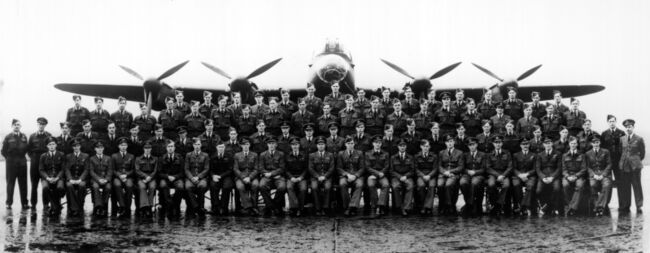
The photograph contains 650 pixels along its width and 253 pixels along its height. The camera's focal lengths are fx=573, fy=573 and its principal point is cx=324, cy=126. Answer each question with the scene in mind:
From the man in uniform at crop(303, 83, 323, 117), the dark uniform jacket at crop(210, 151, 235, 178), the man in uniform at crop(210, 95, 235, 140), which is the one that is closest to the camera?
the dark uniform jacket at crop(210, 151, 235, 178)

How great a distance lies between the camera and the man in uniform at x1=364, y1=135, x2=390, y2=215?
9008 millimetres

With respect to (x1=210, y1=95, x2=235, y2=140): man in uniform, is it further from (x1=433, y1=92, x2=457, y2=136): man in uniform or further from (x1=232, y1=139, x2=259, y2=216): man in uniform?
(x1=433, y1=92, x2=457, y2=136): man in uniform

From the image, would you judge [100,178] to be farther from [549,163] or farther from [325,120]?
[549,163]

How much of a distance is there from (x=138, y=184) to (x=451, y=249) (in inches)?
199

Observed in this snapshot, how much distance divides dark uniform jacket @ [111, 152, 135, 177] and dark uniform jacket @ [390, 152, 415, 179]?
13.6 ft

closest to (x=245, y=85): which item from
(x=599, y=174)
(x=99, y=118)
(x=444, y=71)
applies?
(x=99, y=118)

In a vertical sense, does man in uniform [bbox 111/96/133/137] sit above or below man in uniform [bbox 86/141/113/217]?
above

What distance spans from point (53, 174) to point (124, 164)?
3.67ft

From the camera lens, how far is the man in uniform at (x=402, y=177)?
9.02 meters

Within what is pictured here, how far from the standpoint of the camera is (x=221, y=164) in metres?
9.38

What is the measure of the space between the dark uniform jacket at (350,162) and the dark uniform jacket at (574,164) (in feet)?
10.4

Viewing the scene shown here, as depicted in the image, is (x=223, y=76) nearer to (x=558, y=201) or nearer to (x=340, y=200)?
(x=340, y=200)

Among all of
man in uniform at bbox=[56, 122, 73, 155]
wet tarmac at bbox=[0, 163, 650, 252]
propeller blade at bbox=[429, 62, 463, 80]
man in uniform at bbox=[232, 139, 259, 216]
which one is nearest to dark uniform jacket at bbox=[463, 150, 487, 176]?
wet tarmac at bbox=[0, 163, 650, 252]

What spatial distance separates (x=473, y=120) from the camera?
33.6ft
